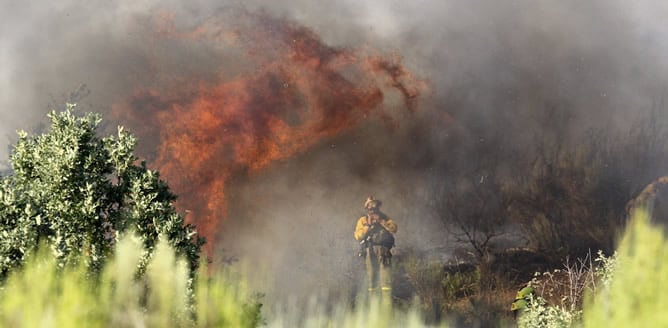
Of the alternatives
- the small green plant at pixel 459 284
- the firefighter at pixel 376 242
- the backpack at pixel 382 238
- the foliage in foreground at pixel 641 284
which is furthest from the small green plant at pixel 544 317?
the small green plant at pixel 459 284

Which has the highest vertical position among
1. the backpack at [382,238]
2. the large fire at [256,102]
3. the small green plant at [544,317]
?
the large fire at [256,102]

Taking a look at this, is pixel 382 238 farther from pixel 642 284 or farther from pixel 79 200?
pixel 642 284

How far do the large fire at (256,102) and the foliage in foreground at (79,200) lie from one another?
3509 cm

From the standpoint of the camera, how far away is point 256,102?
57188 millimetres

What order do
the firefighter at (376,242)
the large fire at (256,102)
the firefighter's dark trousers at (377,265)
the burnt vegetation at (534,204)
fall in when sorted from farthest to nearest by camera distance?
the large fire at (256,102) < the burnt vegetation at (534,204) < the firefighter at (376,242) < the firefighter's dark trousers at (377,265)

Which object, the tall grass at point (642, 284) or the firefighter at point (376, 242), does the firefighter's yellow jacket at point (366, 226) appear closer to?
the firefighter at point (376, 242)

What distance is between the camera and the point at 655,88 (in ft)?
183

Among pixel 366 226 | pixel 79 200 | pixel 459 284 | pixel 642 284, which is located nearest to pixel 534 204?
pixel 459 284

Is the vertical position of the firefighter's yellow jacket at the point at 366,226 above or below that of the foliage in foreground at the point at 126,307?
above

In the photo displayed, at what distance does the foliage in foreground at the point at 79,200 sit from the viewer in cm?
1634

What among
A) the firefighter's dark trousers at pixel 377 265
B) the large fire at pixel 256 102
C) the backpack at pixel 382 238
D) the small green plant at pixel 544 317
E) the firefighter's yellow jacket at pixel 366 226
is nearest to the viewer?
the small green plant at pixel 544 317

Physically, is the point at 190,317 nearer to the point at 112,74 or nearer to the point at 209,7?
the point at 112,74

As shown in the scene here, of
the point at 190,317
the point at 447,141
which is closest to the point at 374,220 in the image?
the point at 447,141

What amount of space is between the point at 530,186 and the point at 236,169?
24326mm
